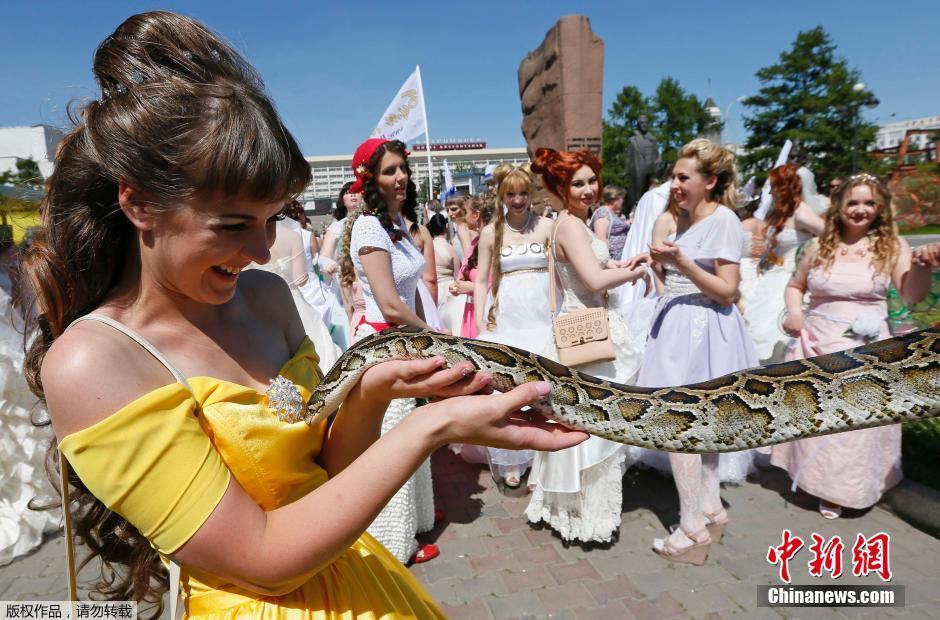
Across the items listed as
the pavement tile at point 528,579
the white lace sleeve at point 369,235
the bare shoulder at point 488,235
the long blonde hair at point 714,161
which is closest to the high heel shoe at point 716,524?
the pavement tile at point 528,579

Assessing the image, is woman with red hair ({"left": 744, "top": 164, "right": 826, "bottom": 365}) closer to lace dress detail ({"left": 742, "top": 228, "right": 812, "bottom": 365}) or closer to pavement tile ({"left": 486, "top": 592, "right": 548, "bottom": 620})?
lace dress detail ({"left": 742, "top": 228, "right": 812, "bottom": 365})

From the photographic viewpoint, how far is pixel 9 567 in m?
4.96

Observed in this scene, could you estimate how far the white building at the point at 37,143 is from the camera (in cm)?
189

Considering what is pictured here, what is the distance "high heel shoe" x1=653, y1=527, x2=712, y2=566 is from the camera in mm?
4535

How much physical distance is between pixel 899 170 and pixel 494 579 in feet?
17.3

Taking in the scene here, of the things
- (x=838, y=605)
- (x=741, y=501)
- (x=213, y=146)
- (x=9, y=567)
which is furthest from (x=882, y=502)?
(x=9, y=567)

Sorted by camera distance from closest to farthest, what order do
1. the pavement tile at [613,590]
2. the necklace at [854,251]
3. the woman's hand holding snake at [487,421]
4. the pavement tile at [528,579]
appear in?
the woman's hand holding snake at [487,421]
the pavement tile at [613,590]
the pavement tile at [528,579]
the necklace at [854,251]

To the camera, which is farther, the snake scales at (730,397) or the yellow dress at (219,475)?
the snake scales at (730,397)

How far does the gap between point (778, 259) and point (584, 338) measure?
532 cm

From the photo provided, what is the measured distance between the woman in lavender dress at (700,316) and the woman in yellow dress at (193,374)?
3192mm

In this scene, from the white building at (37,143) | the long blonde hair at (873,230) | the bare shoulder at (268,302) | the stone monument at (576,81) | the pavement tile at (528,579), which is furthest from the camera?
the stone monument at (576,81)

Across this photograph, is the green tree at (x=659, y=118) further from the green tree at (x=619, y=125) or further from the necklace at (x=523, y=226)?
the necklace at (x=523, y=226)

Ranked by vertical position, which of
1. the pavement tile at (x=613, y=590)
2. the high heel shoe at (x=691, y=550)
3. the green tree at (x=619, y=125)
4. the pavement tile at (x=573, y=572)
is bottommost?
the pavement tile at (x=573, y=572)

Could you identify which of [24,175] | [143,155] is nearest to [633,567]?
[143,155]
